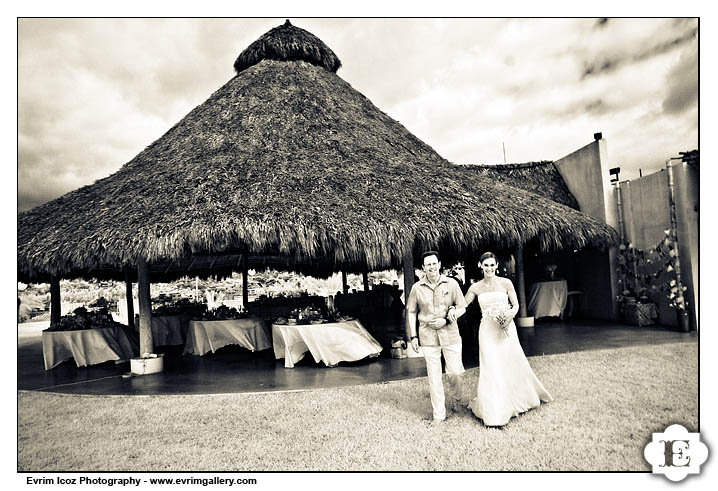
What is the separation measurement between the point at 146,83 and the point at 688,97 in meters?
6.16

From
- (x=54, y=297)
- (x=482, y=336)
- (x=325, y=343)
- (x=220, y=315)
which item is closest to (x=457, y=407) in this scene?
(x=482, y=336)

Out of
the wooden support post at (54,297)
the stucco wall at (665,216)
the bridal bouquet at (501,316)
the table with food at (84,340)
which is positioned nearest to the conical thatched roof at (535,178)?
the stucco wall at (665,216)

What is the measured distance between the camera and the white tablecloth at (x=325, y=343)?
5.84 metres

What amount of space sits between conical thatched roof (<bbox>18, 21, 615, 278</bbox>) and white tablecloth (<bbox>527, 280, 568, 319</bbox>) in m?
1.81

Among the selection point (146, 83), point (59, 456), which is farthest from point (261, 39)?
point (59, 456)

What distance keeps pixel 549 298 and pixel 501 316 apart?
6685mm

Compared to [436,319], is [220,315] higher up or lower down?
lower down

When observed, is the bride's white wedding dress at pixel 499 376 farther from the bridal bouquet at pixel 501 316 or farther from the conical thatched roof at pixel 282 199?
the conical thatched roof at pixel 282 199

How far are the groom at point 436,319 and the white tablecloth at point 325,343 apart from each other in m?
2.36

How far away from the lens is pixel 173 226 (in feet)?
17.6

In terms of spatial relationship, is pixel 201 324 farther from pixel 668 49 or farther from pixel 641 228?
pixel 641 228

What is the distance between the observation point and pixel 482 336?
11.6 feet

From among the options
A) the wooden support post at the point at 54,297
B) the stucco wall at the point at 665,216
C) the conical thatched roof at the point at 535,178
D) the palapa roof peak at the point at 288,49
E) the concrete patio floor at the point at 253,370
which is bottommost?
the concrete patio floor at the point at 253,370

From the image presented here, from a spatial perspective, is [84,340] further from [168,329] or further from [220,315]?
[220,315]
